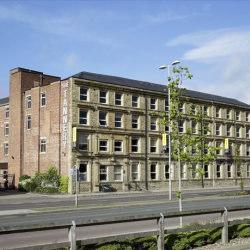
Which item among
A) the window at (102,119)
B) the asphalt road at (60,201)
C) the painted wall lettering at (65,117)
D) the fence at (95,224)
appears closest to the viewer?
the fence at (95,224)

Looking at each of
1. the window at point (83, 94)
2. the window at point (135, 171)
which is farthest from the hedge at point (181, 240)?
the window at point (135, 171)

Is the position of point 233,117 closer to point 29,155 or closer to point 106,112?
point 106,112

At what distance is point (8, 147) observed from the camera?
55.9 metres

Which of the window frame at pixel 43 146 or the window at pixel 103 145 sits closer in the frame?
the window at pixel 103 145

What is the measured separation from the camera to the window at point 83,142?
44.7 m

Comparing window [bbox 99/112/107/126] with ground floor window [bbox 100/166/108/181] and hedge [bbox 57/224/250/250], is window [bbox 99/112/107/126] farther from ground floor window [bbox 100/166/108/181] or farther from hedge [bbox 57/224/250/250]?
hedge [bbox 57/224/250/250]

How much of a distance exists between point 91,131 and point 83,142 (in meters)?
1.54

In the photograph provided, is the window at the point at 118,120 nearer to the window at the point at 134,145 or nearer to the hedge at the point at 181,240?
the window at the point at 134,145

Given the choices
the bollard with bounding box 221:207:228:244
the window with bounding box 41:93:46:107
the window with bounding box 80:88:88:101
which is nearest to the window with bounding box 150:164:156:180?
the window with bounding box 80:88:88:101

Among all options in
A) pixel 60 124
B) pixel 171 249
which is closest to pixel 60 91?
pixel 60 124

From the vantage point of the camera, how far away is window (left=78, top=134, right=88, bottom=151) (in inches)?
1761

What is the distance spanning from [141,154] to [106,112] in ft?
22.7

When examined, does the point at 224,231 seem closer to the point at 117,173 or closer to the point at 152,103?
the point at 117,173

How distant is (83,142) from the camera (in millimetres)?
45031
